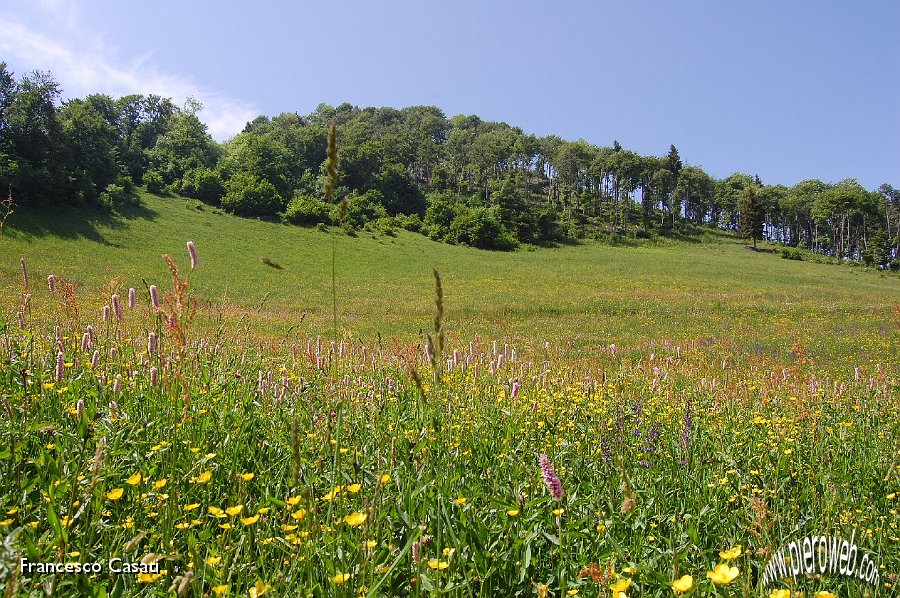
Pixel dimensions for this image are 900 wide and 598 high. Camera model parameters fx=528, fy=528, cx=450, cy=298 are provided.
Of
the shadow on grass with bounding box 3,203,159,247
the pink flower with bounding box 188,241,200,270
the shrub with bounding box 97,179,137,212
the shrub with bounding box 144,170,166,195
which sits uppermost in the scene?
the shrub with bounding box 144,170,166,195

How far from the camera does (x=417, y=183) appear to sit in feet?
377

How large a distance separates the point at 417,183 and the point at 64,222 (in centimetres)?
7593

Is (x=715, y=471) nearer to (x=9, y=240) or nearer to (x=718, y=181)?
(x=9, y=240)

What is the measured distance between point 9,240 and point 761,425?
4963 cm

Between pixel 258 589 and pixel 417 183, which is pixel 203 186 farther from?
pixel 258 589

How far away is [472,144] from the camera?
416ft

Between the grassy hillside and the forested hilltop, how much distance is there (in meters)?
5.43

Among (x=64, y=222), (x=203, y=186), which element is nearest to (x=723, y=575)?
(x=64, y=222)

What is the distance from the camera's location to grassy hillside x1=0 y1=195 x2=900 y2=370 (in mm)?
23125

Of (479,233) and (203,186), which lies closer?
(203,186)

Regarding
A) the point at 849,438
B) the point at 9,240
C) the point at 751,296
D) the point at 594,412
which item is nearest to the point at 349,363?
the point at 594,412

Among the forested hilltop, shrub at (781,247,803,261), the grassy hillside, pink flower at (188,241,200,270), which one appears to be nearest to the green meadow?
pink flower at (188,241,200,270)

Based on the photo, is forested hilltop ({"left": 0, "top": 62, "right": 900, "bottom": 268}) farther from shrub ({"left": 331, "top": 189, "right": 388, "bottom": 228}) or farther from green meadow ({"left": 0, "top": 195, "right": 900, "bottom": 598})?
green meadow ({"left": 0, "top": 195, "right": 900, "bottom": 598})

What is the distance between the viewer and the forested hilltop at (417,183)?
1976 inches
